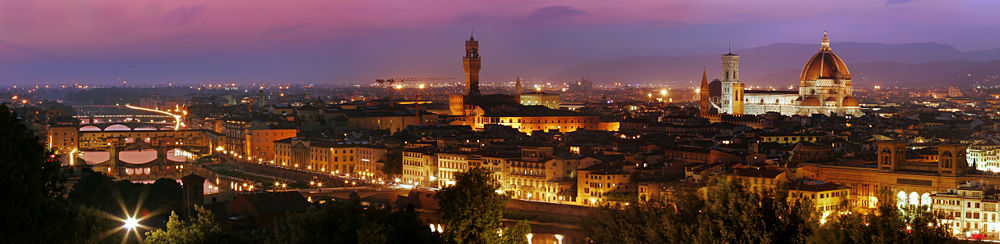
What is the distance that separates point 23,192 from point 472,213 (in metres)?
8.02

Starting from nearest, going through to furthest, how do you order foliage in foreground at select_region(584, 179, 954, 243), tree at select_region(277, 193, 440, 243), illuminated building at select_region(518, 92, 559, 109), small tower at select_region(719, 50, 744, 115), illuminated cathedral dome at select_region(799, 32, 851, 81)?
foliage in foreground at select_region(584, 179, 954, 243), tree at select_region(277, 193, 440, 243), illuminated cathedral dome at select_region(799, 32, 851, 81), small tower at select_region(719, 50, 744, 115), illuminated building at select_region(518, 92, 559, 109)

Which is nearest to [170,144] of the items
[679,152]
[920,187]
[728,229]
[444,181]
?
[444,181]

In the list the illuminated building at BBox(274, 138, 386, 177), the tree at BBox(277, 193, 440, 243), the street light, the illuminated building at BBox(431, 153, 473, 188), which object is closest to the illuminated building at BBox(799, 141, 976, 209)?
the illuminated building at BBox(431, 153, 473, 188)

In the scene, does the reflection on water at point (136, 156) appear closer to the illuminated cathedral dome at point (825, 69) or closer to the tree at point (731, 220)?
the illuminated cathedral dome at point (825, 69)

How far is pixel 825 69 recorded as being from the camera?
61906 millimetres

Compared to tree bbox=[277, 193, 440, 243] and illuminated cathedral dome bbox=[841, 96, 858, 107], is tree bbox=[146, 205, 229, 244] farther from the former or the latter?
illuminated cathedral dome bbox=[841, 96, 858, 107]

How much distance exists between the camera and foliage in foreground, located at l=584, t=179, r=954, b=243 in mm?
13555

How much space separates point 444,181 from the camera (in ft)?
114

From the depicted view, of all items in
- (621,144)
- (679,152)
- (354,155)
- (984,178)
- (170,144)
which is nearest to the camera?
(984,178)

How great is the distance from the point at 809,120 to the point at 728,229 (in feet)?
121

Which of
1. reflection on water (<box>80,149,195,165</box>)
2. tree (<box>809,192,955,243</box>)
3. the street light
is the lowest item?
reflection on water (<box>80,149,195,165</box>)

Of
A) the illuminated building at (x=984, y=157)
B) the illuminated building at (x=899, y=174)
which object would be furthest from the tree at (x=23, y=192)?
the illuminated building at (x=984, y=157)

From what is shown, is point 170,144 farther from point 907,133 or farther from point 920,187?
point 920,187

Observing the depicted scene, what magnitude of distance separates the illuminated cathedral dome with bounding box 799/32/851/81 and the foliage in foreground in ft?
148
